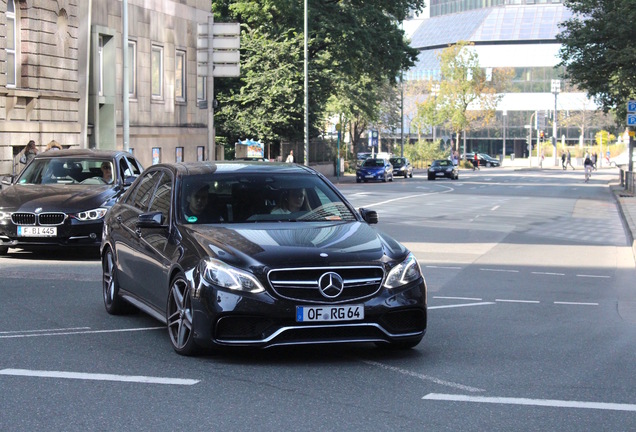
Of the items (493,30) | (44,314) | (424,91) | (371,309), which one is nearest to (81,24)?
(44,314)

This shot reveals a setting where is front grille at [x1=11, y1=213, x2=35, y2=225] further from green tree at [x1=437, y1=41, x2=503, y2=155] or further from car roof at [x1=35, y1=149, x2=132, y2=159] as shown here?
green tree at [x1=437, y1=41, x2=503, y2=155]

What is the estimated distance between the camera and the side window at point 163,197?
365 inches

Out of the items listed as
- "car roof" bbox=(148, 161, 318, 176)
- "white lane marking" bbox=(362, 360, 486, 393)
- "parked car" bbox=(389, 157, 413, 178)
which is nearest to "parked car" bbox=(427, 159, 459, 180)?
"parked car" bbox=(389, 157, 413, 178)

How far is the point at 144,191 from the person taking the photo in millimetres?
10234

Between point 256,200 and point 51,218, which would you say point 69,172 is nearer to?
point 51,218

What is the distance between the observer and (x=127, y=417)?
6.24 metres

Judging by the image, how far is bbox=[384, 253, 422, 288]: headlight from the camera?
8016 millimetres

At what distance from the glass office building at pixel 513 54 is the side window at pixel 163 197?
385 feet

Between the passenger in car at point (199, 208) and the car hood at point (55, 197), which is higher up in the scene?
the passenger in car at point (199, 208)

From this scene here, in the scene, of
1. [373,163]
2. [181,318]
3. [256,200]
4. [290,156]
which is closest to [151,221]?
[256,200]

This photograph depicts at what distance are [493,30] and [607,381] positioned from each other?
419ft

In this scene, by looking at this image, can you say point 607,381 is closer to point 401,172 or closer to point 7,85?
point 7,85

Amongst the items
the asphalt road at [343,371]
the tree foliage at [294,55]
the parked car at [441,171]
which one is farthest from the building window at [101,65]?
the parked car at [441,171]

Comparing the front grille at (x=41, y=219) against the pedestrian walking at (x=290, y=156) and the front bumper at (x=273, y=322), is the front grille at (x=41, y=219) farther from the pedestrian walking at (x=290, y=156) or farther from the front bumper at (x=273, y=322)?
the pedestrian walking at (x=290, y=156)
